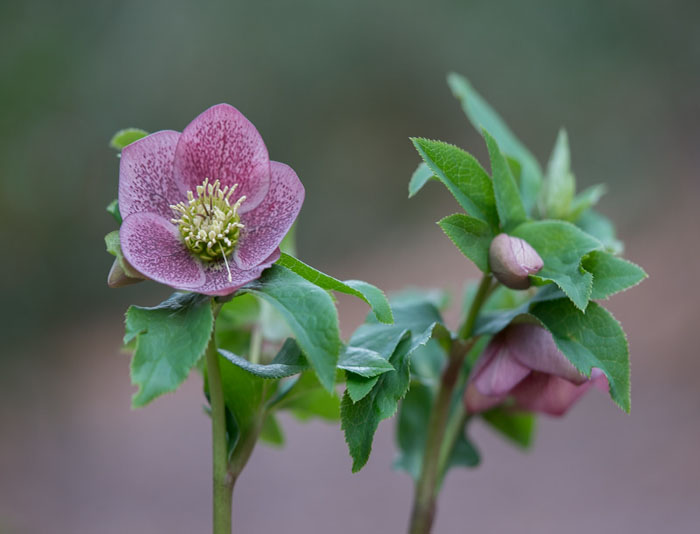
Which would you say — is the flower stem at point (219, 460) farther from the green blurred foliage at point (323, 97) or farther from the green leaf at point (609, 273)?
the green blurred foliage at point (323, 97)

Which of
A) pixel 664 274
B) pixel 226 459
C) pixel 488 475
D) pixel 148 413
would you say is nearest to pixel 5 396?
pixel 148 413

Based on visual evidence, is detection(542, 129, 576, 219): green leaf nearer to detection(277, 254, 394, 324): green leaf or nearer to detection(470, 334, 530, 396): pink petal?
detection(470, 334, 530, 396): pink petal

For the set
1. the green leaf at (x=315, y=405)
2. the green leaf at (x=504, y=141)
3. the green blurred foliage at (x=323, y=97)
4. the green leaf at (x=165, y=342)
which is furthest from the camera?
the green blurred foliage at (x=323, y=97)

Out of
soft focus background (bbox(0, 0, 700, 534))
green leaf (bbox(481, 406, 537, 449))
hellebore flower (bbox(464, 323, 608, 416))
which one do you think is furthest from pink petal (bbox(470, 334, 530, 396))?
soft focus background (bbox(0, 0, 700, 534))

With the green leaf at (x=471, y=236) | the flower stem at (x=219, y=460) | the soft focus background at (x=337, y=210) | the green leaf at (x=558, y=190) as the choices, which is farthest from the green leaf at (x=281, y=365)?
the soft focus background at (x=337, y=210)

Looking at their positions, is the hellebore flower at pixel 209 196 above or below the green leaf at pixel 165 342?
above

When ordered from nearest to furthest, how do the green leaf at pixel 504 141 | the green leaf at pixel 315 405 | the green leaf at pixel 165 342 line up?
1. the green leaf at pixel 165 342
2. the green leaf at pixel 315 405
3. the green leaf at pixel 504 141

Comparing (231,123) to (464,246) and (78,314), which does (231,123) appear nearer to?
(464,246)
